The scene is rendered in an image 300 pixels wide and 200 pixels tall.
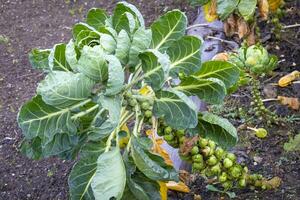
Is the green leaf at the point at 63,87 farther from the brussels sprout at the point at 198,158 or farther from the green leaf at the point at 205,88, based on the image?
Answer: the brussels sprout at the point at 198,158

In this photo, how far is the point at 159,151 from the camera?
1.83m

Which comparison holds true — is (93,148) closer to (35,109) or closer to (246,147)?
(35,109)

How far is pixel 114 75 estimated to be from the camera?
1407mm

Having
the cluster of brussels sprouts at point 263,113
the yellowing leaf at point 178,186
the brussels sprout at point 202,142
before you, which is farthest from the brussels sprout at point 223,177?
the cluster of brussels sprouts at point 263,113

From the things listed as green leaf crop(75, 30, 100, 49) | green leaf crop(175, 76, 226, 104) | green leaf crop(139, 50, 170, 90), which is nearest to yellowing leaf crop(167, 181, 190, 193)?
green leaf crop(175, 76, 226, 104)

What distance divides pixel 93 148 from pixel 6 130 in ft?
4.41

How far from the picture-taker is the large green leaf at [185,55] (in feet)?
5.42

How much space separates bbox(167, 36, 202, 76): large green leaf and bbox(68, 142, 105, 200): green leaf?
0.31 meters

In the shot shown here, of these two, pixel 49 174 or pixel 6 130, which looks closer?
pixel 49 174

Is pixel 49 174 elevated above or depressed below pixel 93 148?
below

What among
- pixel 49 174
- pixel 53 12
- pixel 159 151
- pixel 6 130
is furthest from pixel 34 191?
pixel 53 12

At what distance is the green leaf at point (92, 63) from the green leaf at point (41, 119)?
19 cm

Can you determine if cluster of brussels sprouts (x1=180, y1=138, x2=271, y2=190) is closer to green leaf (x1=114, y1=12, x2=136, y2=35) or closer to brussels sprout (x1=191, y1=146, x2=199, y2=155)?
brussels sprout (x1=191, y1=146, x2=199, y2=155)

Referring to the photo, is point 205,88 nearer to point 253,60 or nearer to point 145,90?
point 145,90
